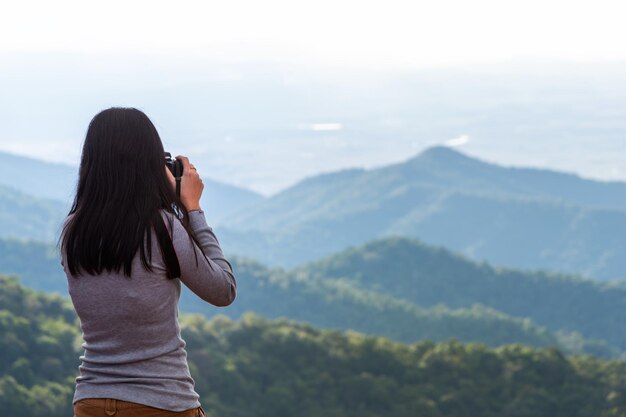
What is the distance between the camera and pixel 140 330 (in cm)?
218

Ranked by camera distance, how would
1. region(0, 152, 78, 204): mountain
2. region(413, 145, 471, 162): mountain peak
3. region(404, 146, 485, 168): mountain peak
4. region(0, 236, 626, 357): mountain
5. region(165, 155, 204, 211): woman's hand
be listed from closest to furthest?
region(165, 155, 204, 211): woman's hand < region(0, 236, 626, 357): mountain < region(0, 152, 78, 204): mountain < region(404, 146, 485, 168): mountain peak < region(413, 145, 471, 162): mountain peak

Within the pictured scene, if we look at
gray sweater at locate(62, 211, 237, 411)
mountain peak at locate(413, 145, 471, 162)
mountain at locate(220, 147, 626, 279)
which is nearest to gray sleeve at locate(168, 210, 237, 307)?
gray sweater at locate(62, 211, 237, 411)

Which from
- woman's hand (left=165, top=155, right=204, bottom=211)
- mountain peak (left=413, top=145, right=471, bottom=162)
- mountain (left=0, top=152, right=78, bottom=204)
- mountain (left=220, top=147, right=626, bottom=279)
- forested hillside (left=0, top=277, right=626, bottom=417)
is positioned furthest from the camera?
mountain peak (left=413, top=145, right=471, bottom=162)

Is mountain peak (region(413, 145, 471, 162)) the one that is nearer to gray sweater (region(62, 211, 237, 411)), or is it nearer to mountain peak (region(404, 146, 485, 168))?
mountain peak (region(404, 146, 485, 168))

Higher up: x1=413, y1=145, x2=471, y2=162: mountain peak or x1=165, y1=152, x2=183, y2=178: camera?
x1=165, y1=152, x2=183, y2=178: camera

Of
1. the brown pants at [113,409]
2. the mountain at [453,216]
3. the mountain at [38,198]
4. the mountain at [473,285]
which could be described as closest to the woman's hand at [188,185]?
the brown pants at [113,409]

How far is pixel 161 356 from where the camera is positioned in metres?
2.19

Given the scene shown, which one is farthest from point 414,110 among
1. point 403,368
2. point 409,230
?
point 403,368

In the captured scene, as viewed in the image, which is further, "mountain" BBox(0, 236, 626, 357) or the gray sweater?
"mountain" BBox(0, 236, 626, 357)

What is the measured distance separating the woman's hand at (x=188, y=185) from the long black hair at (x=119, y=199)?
20mm

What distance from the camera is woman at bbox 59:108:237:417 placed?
2.17m

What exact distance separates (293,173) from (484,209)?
2477cm

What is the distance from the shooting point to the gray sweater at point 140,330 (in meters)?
2.17

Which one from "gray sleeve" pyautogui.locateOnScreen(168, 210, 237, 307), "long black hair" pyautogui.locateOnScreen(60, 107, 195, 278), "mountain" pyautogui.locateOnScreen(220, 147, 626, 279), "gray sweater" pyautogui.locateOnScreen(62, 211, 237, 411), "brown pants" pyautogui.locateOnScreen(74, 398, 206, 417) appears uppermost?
"long black hair" pyautogui.locateOnScreen(60, 107, 195, 278)
